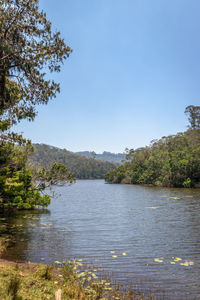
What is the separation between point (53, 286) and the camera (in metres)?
6.80

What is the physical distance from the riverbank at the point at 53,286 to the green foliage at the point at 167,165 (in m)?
59.8

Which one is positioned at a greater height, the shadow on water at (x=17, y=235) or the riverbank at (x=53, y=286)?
the riverbank at (x=53, y=286)

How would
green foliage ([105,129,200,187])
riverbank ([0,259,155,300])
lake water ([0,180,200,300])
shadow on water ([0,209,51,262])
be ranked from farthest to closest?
1. green foliage ([105,129,200,187])
2. shadow on water ([0,209,51,262])
3. lake water ([0,180,200,300])
4. riverbank ([0,259,155,300])

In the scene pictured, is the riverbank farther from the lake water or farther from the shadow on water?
the shadow on water

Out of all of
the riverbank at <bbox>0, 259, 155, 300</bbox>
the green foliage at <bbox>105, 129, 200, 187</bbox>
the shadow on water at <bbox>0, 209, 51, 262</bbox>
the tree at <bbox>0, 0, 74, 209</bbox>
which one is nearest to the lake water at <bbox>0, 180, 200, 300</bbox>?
the shadow on water at <bbox>0, 209, 51, 262</bbox>

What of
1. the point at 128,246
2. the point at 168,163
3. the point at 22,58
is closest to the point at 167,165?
the point at 168,163

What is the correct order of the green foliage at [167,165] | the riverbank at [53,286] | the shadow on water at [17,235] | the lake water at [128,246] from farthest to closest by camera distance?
1. the green foliage at [167,165]
2. the shadow on water at [17,235]
3. the lake water at [128,246]
4. the riverbank at [53,286]

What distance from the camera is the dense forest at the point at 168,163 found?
2562 inches

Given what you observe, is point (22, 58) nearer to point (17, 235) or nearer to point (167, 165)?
point (17, 235)

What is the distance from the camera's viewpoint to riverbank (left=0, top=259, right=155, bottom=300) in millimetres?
5887

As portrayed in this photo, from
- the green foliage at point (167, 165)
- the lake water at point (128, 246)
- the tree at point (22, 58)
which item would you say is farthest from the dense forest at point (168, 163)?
the tree at point (22, 58)

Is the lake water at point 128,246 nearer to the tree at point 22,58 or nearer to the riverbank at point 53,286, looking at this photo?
the riverbank at point 53,286

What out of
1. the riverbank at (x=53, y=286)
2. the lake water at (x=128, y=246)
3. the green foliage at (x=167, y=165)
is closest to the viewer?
the riverbank at (x=53, y=286)

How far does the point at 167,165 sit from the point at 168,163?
46.5 inches
